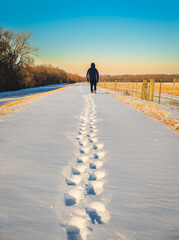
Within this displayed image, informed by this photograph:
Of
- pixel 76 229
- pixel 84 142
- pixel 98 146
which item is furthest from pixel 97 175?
pixel 84 142

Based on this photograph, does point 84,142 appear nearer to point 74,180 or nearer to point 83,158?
point 83,158

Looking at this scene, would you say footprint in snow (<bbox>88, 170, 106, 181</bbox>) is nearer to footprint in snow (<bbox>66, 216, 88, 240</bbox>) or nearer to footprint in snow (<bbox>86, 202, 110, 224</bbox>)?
footprint in snow (<bbox>86, 202, 110, 224</bbox>)

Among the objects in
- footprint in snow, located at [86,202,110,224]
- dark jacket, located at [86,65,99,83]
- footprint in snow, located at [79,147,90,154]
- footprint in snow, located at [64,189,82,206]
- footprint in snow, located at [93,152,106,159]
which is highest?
dark jacket, located at [86,65,99,83]

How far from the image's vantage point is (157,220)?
1.58 meters

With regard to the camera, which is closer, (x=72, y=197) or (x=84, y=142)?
(x=72, y=197)

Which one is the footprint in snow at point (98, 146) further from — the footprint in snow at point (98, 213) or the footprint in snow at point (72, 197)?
the footprint in snow at point (98, 213)

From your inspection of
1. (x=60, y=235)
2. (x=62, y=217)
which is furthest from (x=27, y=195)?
(x=60, y=235)

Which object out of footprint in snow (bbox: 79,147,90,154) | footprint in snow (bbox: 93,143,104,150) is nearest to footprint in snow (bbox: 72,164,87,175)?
footprint in snow (bbox: 79,147,90,154)

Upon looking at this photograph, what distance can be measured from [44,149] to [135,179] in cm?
167

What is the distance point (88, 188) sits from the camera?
204cm

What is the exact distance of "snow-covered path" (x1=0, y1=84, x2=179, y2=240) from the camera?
1468 millimetres

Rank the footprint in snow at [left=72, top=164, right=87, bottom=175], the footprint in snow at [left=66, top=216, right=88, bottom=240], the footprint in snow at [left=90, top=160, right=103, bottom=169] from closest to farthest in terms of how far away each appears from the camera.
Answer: the footprint in snow at [left=66, top=216, right=88, bottom=240], the footprint in snow at [left=72, top=164, right=87, bottom=175], the footprint in snow at [left=90, top=160, right=103, bottom=169]

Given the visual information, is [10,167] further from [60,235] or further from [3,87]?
[3,87]

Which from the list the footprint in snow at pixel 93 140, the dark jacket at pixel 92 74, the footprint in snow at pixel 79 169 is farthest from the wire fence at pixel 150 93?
the footprint in snow at pixel 79 169
